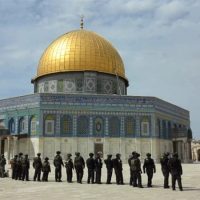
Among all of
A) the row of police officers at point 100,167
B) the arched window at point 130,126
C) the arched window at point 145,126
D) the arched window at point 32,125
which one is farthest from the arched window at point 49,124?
the row of police officers at point 100,167

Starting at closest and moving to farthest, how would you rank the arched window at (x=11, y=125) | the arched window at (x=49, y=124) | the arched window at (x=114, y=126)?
the arched window at (x=49, y=124), the arched window at (x=114, y=126), the arched window at (x=11, y=125)

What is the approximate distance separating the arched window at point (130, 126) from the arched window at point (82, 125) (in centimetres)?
352

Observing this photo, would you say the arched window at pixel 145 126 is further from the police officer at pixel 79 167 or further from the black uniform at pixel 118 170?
the black uniform at pixel 118 170

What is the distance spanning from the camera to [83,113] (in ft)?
100

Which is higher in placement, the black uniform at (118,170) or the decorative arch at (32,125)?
the decorative arch at (32,125)

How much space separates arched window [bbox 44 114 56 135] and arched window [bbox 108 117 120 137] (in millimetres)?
4905

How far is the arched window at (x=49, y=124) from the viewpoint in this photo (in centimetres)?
2992

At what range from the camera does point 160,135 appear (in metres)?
33.0

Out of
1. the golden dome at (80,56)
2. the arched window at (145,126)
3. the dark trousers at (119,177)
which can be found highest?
the golden dome at (80,56)

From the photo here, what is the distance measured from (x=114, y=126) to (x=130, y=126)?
4.92 ft

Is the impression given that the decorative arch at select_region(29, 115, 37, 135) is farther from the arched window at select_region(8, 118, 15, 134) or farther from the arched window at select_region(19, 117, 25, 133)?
the arched window at select_region(8, 118, 15, 134)

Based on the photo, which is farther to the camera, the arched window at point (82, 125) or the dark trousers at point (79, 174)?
the arched window at point (82, 125)

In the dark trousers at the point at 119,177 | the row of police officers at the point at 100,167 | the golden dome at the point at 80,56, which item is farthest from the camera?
the golden dome at the point at 80,56

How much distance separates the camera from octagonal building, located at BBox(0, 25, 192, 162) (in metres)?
30.1
